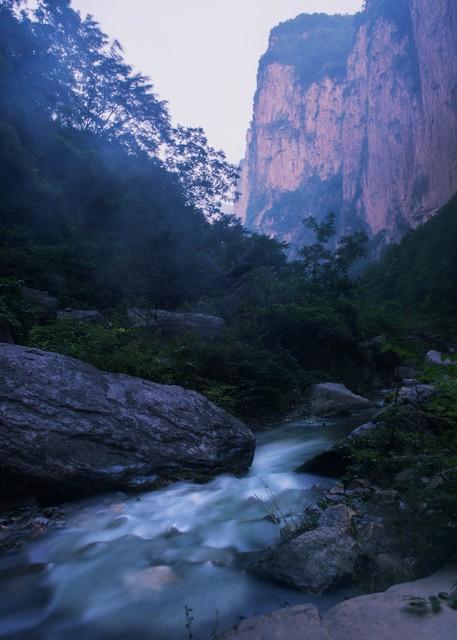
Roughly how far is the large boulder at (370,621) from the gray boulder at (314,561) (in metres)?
0.45

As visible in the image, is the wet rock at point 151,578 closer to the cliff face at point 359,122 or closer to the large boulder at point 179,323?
the large boulder at point 179,323

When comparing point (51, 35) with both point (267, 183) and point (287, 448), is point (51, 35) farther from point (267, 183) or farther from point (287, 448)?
point (267, 183)

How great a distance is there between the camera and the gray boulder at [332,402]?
9578mm

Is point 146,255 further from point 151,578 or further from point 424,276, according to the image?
point 424,276

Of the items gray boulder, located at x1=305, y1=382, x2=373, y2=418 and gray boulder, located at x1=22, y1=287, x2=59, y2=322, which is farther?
gray boulder, located at x1=22, y1=287, x2=59, y2=322

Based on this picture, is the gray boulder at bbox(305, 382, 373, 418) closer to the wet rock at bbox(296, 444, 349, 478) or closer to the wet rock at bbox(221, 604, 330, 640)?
the wet rock at bbox(296, 444, 349, 478)

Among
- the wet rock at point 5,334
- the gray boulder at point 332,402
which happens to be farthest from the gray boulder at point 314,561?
the gray boulder at point 332,402

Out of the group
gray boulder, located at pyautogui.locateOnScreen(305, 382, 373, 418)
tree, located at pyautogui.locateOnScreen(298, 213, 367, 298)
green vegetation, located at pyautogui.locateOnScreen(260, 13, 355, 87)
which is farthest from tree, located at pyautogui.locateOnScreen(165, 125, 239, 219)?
green vegetation, located at pyautogui.locateOnScreen(260, 13, 355, 87)

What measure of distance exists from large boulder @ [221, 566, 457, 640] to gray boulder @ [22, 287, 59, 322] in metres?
9.02

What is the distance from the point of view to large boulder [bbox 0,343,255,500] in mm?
4590

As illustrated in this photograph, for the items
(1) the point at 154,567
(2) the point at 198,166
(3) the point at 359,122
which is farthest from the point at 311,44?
(1) the point at 154,567

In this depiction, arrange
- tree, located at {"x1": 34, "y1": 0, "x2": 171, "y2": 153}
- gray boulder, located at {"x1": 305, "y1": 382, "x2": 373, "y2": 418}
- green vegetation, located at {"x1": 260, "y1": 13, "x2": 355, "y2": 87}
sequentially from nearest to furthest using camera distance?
gray boulder, located at {"x1": 305, "y1": 382, "x2": 373, "y2": 418}
tree, located at {"x1": 34, "y1": 0, "x2": 171, "y2": 153}
green vegetation, located at {"x1": 260, "y1": 13, "x2": 355, "y2": 87}

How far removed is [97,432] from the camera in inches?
197

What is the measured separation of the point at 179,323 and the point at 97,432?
7097mm
